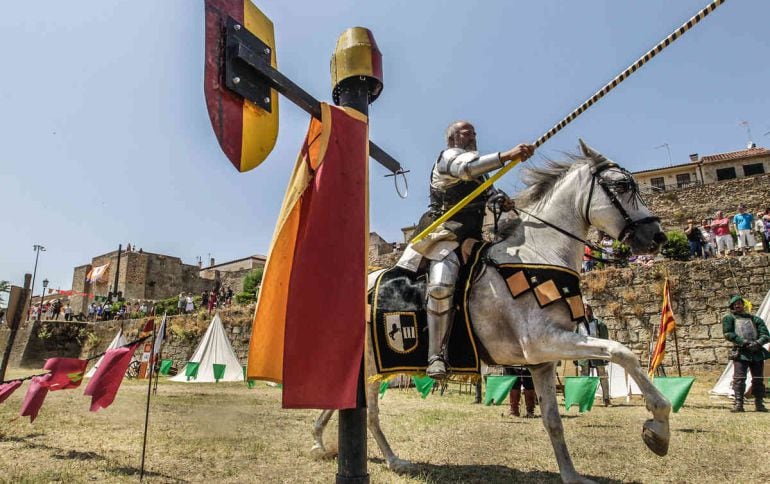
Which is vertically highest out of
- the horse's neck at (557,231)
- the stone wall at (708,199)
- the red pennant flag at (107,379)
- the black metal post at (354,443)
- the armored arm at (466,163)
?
the stone wall at (708,199)

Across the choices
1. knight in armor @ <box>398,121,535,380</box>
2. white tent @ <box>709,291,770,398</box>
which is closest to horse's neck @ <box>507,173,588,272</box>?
knight in armor @ <box>398,121,535,380</box>

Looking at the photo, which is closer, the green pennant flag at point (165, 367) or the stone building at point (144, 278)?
the green pennant flag at point (165, 367)

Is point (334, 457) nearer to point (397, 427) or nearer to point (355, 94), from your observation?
point (397, 427)

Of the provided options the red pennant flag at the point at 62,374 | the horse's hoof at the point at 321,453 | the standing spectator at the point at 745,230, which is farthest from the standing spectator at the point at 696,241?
the red pennant flag at the point at 62,374

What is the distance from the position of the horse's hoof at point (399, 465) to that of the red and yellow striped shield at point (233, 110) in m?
3.13

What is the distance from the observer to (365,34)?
334 cm

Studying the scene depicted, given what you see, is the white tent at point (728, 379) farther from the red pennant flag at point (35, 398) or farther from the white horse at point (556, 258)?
the red pennant flag at point (35, 398)

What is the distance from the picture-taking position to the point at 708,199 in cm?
2986

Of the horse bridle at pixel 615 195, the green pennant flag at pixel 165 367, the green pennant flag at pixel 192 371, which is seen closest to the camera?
the horse bridle at pixel 615 195

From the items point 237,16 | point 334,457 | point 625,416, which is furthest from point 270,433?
point 625,416

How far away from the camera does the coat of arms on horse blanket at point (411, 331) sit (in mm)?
4148

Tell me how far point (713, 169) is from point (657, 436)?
51098 mm

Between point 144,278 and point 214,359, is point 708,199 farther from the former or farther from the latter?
point 144,278

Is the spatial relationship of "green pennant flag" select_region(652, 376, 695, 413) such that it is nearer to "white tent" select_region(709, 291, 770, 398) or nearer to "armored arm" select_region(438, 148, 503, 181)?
"white tent" select_region(709, 291, 770, 398)
